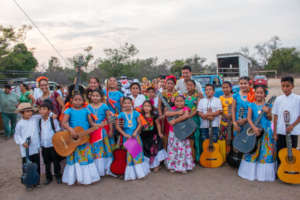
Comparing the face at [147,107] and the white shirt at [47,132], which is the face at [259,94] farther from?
the white shirt at [47,132]

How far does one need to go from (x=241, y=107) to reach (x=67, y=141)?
10.0 feet

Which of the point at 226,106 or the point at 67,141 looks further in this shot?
the point at 226,106

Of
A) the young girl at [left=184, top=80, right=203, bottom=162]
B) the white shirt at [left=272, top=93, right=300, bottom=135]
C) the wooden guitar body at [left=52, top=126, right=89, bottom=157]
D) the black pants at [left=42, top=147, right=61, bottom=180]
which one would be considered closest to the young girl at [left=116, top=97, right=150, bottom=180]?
the wooden guitar body at [left=52, top=126, right=89, bottom=157]

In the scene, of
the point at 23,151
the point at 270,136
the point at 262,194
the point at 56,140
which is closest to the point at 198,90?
the point at 270,136

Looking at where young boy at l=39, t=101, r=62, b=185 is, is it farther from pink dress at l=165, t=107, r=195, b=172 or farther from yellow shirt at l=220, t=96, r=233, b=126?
yellow shirt at l=220, t=96, r=233, b=126

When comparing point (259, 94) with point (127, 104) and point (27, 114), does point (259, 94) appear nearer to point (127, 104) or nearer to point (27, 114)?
point (127, 104)

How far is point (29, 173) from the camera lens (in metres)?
3.59

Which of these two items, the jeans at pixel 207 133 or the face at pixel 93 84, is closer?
the jeans at pixel 207 133

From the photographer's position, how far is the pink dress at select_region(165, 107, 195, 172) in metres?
4.15

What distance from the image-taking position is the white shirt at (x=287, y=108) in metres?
3.54

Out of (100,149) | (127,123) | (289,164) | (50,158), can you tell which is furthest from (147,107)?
(289,164)

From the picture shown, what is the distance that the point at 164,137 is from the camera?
4.71 metres

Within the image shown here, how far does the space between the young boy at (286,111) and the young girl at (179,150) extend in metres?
1.45

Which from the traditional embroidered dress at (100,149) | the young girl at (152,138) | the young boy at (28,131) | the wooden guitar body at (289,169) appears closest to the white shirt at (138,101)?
the young girl at (152,138)
